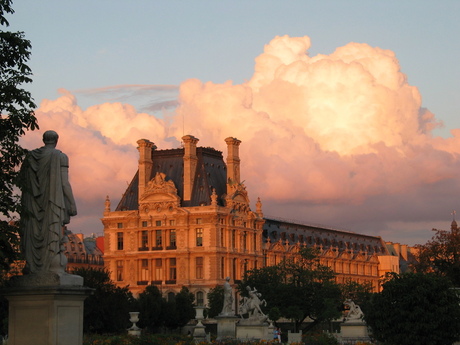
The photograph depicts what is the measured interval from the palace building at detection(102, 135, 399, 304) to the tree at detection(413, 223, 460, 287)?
39.2 m

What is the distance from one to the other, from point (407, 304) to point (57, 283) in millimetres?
23310

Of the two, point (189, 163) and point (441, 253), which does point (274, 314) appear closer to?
point (441, 253)

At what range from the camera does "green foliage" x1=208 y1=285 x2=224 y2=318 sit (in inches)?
3868

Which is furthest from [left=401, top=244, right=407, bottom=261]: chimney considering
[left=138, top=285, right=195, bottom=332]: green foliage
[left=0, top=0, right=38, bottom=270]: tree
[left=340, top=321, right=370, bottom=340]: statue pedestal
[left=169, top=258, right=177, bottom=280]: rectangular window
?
[left=0, top=0, right=38, bottom=270]: tree

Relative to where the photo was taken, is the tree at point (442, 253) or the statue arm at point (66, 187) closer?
the statue arm at point (66, 187)

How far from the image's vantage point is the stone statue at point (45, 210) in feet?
57.5

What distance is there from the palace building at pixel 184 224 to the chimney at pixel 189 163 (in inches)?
1.9

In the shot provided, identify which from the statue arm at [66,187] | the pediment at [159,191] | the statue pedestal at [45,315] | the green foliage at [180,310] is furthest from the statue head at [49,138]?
the pediment at [159,191]

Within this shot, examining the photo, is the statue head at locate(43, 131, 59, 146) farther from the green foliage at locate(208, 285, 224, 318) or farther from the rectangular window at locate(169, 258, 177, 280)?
the rectangular window at locate(169, 258, 177, 280)

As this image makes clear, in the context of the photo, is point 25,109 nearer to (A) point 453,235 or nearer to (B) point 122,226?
(A) point 453,235

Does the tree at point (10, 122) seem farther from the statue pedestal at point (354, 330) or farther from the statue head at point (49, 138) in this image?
the statue pedestal at point (354, 330)

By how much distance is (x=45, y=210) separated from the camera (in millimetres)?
17672

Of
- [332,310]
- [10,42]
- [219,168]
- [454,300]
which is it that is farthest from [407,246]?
[10,42]

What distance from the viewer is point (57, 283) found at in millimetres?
17234
